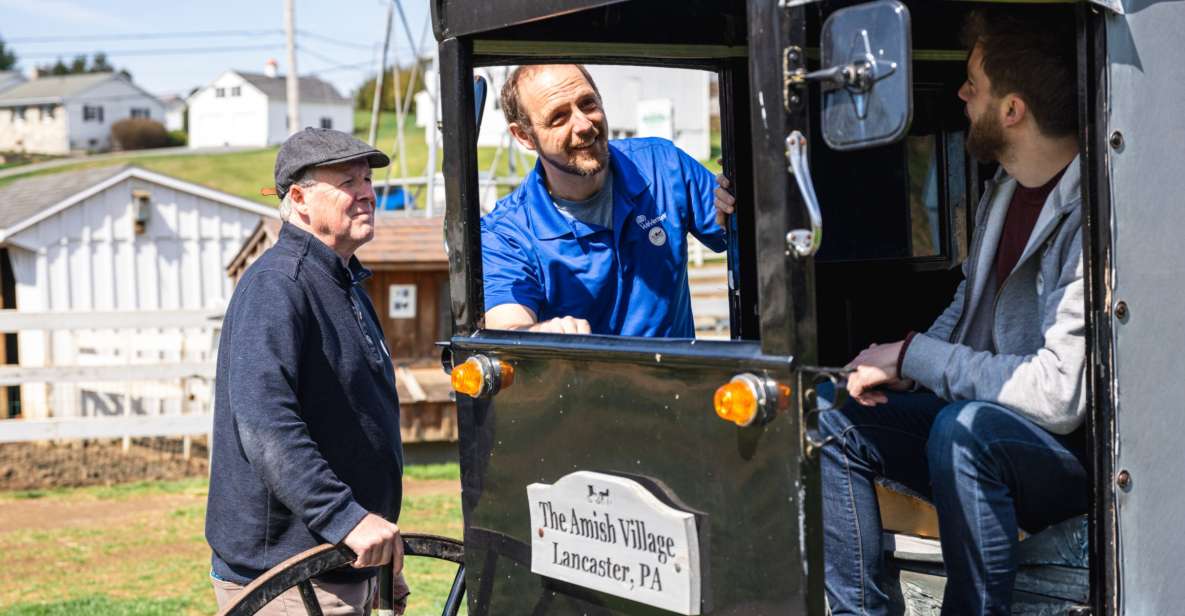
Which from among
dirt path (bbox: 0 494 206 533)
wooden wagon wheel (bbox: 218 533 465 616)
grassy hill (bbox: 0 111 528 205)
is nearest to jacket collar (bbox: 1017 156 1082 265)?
wooden wagon wheel (bbox: 218 533 465 616)

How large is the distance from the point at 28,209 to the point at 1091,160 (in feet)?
66.6

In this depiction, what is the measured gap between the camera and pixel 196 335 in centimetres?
1573

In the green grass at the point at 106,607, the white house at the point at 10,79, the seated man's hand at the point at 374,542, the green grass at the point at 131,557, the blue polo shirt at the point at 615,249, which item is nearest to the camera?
the seated man's hand at the point at 374,542

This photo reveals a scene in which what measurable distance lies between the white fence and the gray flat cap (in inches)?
319

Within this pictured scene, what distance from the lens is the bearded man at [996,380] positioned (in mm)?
2488

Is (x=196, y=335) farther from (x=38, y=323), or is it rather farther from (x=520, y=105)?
(x=520, y=105)

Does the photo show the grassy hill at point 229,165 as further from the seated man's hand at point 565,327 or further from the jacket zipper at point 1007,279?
the jacket zipper at point 1007,279

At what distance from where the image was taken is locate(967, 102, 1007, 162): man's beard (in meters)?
2.72

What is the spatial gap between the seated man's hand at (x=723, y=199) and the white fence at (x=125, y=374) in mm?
8600

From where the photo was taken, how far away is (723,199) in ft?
11.9

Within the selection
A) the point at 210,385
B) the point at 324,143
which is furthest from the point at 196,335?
the point at 324,143

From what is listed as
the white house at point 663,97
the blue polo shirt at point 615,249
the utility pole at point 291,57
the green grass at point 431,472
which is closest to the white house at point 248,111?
the white house at point 663,97

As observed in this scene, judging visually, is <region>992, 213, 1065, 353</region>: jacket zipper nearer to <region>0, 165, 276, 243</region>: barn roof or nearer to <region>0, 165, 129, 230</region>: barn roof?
<region>0, 165, 276, 243</region>: barn roof

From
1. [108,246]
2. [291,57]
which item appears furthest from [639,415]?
[291,57]
